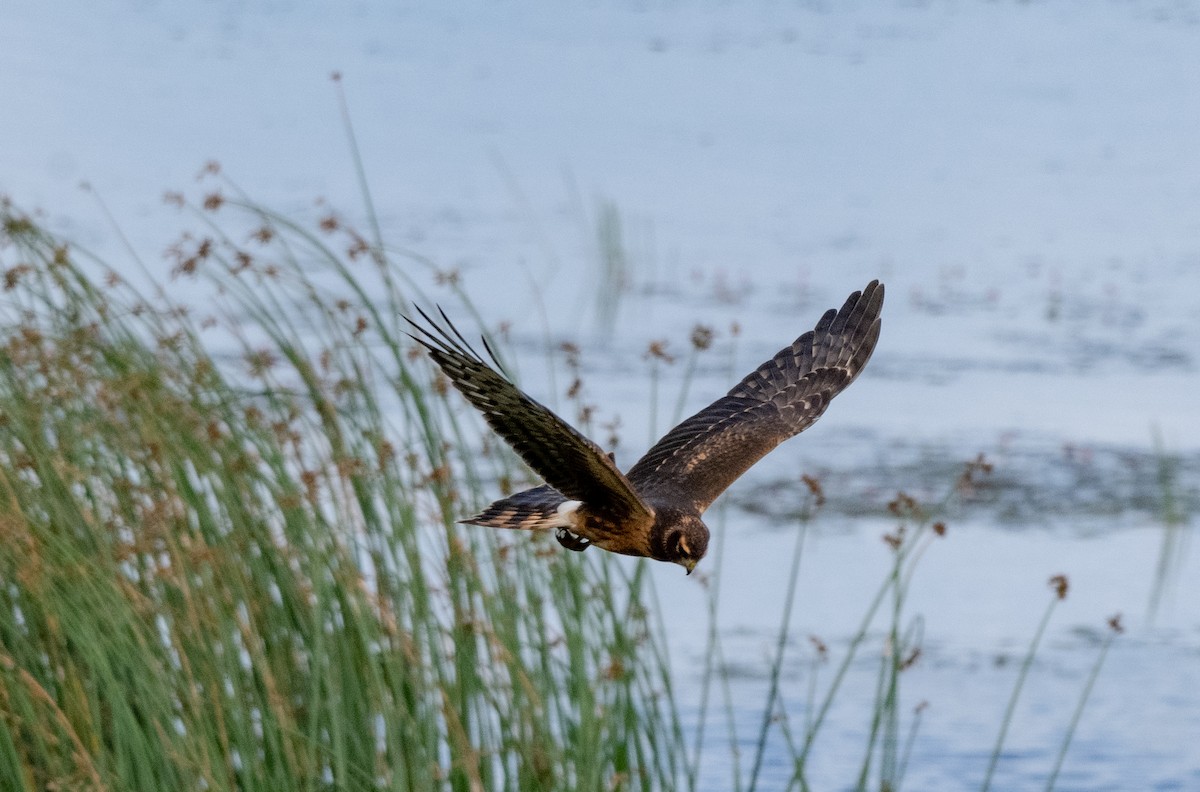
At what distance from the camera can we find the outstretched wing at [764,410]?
3.35m

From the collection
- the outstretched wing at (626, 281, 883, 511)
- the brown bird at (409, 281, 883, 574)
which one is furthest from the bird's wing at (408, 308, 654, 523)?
the outstretched wing at (626, 281, 883, 511)

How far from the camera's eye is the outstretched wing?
11.0ft

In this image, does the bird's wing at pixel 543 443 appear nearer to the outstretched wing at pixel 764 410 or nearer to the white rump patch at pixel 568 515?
the white rump patch at pixel 568 515

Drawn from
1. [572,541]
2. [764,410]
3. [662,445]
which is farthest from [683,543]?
[764,410]

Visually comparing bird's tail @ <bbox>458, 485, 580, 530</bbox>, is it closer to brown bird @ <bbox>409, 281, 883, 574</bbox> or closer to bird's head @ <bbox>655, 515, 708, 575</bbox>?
brown bird @ <bbox>409, 281, 883, 574</bbox>

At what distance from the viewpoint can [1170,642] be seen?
7793 millimetres

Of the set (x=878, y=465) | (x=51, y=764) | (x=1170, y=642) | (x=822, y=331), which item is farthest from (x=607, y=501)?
(x=878, y=465)

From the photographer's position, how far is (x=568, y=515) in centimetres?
273

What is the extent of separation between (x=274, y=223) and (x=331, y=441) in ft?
1.85

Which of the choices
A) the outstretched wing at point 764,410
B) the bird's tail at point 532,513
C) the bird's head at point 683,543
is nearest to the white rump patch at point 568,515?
the bird's tail at point 532,513

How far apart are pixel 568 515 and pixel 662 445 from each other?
2.81ft

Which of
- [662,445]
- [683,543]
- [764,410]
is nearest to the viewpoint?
[683,543]

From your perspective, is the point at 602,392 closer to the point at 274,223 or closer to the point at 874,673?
the point at 874,673

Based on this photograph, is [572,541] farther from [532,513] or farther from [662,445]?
[662,445]
